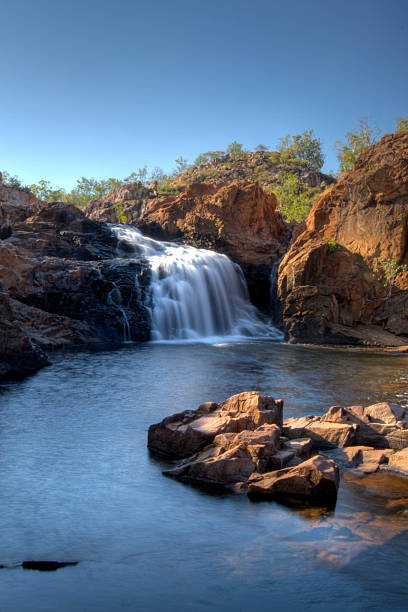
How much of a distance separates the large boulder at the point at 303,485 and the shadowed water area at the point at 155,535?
18 centimetres

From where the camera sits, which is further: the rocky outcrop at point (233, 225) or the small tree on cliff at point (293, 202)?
the small tree on cliff at point (293, 202)

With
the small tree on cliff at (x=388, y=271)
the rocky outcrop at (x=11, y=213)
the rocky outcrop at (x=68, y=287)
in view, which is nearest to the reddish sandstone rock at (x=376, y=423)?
the rocky outcrop at (x=68, y=287)

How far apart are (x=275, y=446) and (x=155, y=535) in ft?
8.19

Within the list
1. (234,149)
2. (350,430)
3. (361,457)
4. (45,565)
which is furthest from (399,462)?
(234,149)

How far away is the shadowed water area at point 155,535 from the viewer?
4863 millimetres

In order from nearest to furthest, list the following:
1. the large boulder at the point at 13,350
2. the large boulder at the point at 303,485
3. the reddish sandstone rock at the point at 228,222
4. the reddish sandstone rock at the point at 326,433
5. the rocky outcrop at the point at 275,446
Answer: the large boulder at the point at 303,485 → the rocky outcrop at the point at 275,446 → the reddish sandstone rock at the point at 326,433 → the large boulder at the point at 13,350 → the reddish sandstone rock at the point at 228,222

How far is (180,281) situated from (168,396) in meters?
16.8

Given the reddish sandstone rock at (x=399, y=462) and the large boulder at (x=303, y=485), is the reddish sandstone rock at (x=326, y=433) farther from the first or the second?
the large boulder at (x=303, y=485)

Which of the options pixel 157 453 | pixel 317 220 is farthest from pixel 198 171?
pixel 157 453

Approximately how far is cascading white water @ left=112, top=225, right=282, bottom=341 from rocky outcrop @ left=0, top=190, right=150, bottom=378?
1.11 m

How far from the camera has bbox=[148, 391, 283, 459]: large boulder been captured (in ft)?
27.8

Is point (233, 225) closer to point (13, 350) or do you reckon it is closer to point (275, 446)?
point (13, 350)

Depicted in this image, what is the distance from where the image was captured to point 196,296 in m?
30.0

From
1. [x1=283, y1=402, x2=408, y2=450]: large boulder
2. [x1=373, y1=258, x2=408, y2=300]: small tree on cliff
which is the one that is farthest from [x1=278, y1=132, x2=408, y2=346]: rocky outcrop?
[x1=283, y1=402, x2=408, y2=450]: large boulder
